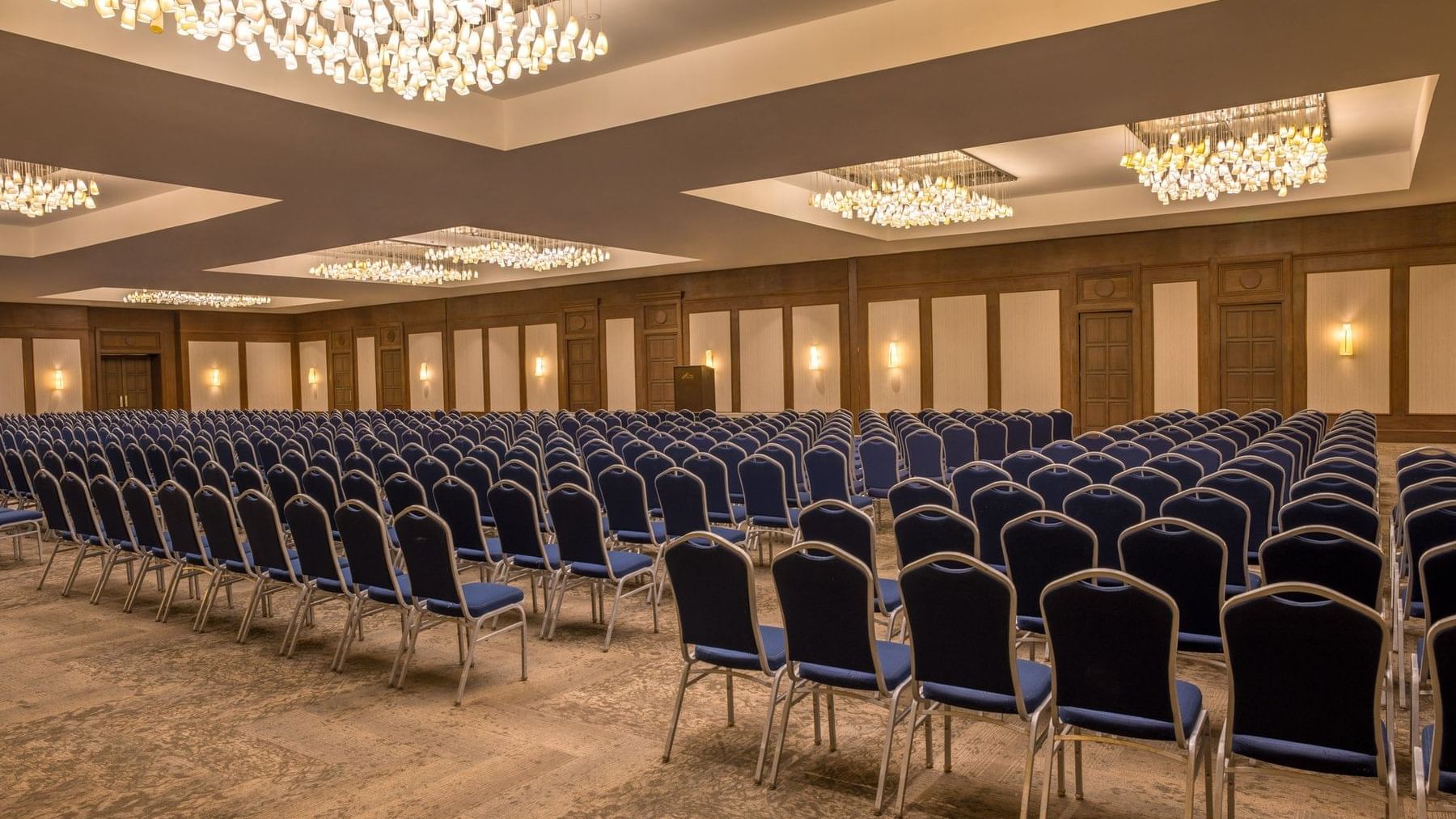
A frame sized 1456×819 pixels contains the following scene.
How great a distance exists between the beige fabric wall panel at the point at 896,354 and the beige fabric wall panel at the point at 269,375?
1850 cm

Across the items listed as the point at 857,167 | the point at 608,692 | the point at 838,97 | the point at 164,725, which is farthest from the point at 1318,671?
the point at 857,167

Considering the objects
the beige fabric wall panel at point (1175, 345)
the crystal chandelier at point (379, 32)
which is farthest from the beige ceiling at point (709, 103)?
the beige fabric wall panel at point (1175, 345)

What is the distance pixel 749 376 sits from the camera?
21250 millimetres

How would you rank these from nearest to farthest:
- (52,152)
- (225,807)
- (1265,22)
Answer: (225,807) → (1265,22) → (52,152)

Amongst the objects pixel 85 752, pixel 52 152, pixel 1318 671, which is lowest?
pixel 85 752

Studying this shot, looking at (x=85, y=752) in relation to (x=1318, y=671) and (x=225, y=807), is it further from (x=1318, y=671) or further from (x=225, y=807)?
(x=1318, y=671)

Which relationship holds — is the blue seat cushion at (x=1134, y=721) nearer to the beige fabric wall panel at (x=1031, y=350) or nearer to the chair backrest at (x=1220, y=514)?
the chair backrest at (x=1220, y=514)

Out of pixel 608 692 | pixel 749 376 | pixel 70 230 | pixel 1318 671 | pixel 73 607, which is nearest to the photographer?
pixel 1318 671

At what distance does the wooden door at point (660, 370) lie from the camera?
22.3 metres

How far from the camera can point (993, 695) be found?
134 inches

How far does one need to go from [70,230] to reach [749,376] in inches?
493

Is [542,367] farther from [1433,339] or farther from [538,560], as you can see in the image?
[538,560]

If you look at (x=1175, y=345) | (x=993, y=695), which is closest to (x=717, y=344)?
(x=1175, y=345)

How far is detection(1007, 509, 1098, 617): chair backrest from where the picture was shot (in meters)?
4.23
